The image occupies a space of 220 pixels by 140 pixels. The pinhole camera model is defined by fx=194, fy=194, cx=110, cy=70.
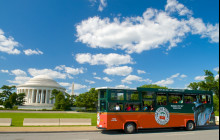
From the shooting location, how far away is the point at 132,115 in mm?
14930

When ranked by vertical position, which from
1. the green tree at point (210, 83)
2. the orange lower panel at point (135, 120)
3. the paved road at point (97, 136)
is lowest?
the paved road at point (97, 136)

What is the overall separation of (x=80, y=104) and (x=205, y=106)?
5671 centimetres

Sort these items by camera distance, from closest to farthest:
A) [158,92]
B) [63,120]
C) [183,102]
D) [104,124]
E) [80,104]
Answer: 1. [104,124]
2. [158,92]
3. [183,102]
4. [63,120]
5. [80,104]

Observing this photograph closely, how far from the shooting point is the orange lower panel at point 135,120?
14339 mm

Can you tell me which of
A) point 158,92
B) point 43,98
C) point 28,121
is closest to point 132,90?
point 158,92

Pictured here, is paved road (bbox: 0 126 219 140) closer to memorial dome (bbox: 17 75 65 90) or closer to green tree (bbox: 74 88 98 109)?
green tree (bbox: 74 88 98 109)

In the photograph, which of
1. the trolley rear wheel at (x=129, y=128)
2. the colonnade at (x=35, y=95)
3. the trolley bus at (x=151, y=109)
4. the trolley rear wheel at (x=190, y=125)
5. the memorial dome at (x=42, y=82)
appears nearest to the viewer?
the trolley bus at (x=151, y=109)

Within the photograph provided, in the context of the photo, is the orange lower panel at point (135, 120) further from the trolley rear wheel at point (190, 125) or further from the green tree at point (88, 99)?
the green tree at point (88, 99)

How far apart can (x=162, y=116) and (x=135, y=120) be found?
2.53 meters

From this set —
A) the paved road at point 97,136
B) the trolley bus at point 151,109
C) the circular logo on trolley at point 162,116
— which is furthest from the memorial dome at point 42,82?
the circular logo on trolley at point 162,116

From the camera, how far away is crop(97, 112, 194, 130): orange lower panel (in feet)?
47.0

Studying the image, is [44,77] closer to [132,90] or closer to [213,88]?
[213,88]

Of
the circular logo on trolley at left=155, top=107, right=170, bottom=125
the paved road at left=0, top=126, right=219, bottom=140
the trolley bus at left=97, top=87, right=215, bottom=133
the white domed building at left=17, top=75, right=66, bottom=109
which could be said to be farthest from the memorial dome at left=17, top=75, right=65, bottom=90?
the circular logo on trolley at left=155, top=107, right=170, bottom=125

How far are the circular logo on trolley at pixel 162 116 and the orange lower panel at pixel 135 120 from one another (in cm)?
13
